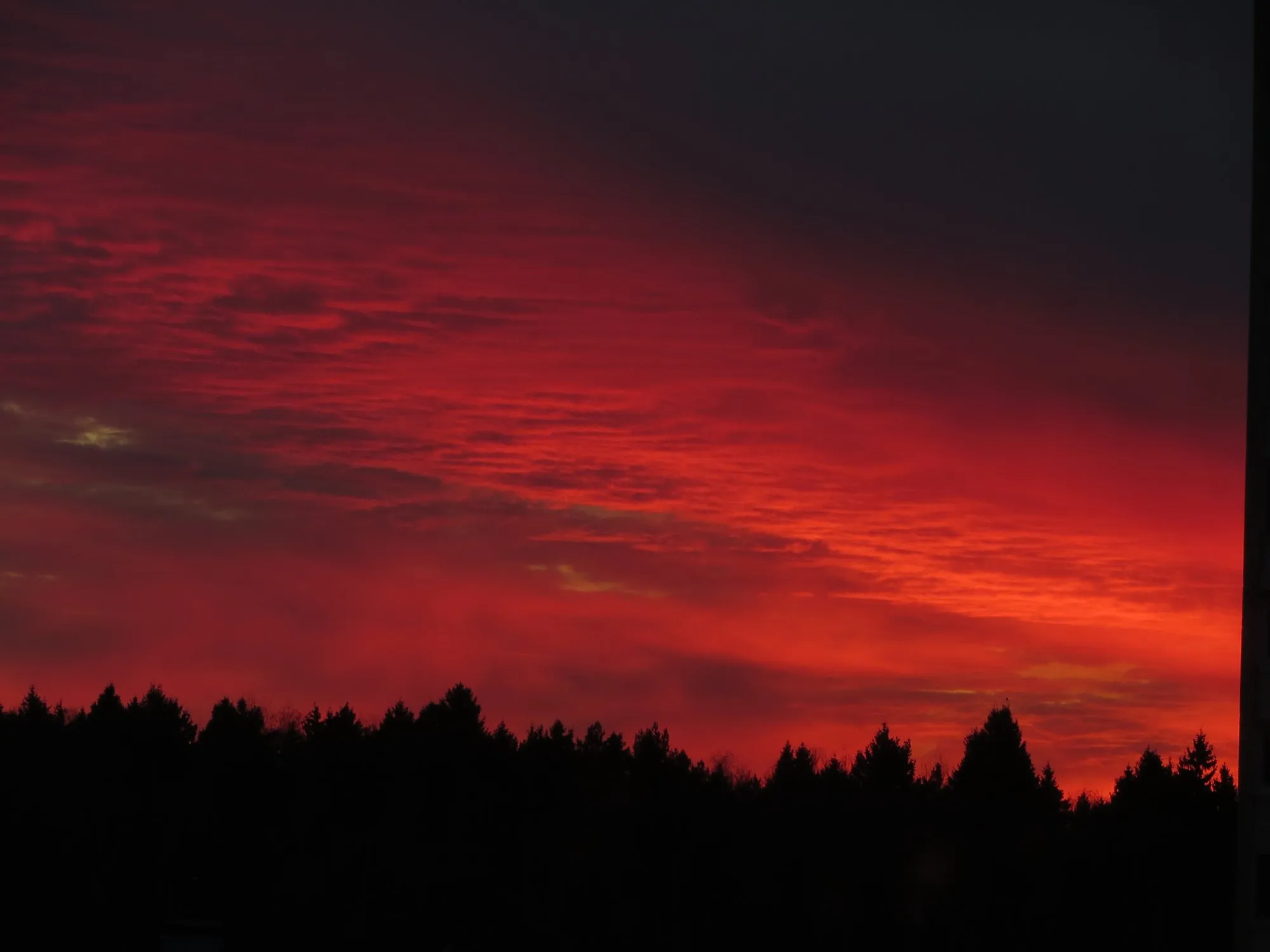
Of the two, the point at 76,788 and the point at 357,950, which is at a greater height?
the point at 76,788

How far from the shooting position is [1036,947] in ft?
258

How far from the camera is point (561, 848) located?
87188 mm

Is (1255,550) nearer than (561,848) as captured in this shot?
Yes

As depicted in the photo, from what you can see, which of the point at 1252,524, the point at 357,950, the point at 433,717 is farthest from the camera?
the point at 433,717

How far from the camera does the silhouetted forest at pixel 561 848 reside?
80.0m

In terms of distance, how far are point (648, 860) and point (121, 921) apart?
26695mm

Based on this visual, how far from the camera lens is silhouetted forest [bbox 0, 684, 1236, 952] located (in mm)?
80000

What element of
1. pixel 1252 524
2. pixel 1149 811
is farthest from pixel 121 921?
pixel 1252 524

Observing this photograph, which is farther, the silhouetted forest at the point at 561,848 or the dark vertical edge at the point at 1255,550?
the silhouetted forest at the point at 561,848

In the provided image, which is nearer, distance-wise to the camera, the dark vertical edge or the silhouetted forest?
the dark vertical edge

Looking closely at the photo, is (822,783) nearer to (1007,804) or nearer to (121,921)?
(1007,804)

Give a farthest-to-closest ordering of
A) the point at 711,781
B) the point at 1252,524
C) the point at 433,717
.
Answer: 1. the point at 433,717
2. the point at 711,781
3. the point at 1252,524

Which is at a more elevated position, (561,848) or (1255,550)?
(1255,550)

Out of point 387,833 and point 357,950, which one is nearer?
point 357,950
